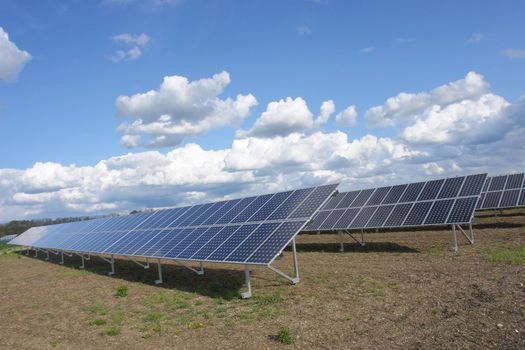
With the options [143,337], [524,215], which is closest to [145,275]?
[143,337]

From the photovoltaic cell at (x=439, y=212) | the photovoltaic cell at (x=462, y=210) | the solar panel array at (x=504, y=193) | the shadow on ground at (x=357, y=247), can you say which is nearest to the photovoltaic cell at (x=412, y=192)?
the photovoltaic cell at (x=439, y=212)

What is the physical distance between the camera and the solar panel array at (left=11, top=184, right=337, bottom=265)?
47.9 feet

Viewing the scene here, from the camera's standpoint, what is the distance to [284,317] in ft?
37.1

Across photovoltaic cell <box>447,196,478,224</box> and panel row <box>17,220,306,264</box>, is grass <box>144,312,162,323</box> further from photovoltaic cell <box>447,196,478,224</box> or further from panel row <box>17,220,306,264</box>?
photovoltaic cell <box>447,196,478,224</box>

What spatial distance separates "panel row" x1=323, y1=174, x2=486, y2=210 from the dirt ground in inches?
98.7

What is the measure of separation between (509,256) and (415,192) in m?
8.20

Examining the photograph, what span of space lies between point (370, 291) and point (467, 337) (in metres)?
4.56

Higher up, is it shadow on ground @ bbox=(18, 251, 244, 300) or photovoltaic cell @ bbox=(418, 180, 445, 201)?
photovoltaic cell @ bbox=(418, 180, 445, 201)

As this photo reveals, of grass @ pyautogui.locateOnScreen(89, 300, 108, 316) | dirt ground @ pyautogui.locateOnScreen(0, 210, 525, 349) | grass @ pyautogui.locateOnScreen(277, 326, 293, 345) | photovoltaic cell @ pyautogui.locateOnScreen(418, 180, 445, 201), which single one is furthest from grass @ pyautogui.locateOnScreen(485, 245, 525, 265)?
grass @ pyautogui.locateOnScreen(89, 300, 108, 316)

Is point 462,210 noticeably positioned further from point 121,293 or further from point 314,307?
point 121,293

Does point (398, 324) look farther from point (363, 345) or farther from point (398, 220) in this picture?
point (398, 220)

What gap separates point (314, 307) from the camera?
11.9 meters

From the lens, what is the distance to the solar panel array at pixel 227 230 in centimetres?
1459

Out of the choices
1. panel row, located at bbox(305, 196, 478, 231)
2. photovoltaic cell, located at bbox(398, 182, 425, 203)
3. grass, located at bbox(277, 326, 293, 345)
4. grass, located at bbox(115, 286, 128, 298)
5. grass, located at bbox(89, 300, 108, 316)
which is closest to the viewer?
grass, located at bbox(277, 326, 293, 345)
